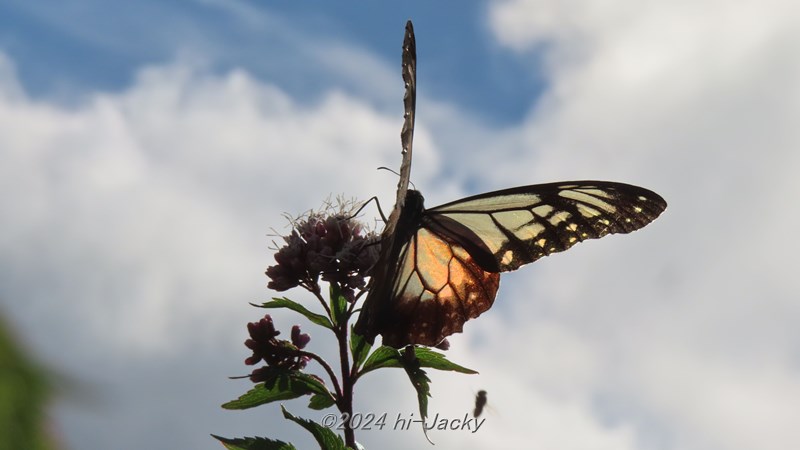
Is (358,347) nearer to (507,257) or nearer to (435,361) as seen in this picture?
(435,361)

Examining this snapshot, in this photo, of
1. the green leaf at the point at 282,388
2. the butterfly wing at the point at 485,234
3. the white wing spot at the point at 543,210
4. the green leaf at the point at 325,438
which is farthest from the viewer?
the white wing spot at the point at 543,210

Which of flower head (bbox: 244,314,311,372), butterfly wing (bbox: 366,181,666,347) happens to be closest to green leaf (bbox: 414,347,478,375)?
butterfly wing (bbox: 366,181,666,347)

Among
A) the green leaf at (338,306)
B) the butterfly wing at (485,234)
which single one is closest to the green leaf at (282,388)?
the green leaf at (338,306)

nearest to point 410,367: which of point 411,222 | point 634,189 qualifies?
point 411,222

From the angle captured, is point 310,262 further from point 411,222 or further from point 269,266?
point 411,222

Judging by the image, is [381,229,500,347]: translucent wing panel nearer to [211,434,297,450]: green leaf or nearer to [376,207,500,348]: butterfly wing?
[376,207,500,348]: butterfly wing

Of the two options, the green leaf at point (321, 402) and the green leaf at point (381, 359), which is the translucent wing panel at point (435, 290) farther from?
the green leaf at point (321, 402)

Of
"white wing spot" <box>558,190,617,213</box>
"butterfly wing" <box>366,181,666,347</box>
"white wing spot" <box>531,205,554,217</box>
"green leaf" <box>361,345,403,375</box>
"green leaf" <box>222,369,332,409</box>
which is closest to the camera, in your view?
"green leaf" <box>222,369,332,409</box>
